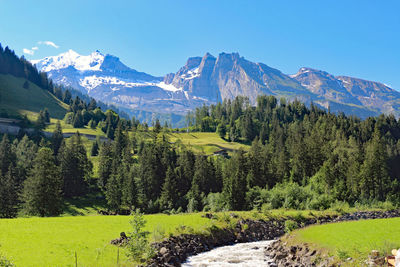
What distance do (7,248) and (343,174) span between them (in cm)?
10253

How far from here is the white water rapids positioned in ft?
114

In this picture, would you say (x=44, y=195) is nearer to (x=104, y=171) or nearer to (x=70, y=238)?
(x=70, y=238)

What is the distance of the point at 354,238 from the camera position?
107 feet

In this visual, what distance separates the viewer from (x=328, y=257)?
30.5m

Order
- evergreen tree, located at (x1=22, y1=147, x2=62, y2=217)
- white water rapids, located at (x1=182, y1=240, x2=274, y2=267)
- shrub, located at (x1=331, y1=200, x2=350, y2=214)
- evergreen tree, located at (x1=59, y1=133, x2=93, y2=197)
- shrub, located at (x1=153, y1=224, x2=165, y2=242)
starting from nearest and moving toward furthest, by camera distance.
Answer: white water rapids, located at (x1=182, y1=240, x2=274, y2=267) < shrub, located at (x1=153, y1=224, x2=165, y2=242) < evergreen tree, located at (x1=22, y1=147, x2=62, y2=217) < shrub, located at (x1=331, y1=200, x2=350, y2=214) < evergreen tree, located at (x1=59, y1=133, x2=93, y2=197)

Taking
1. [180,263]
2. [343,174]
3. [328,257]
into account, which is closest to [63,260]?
[180,263]

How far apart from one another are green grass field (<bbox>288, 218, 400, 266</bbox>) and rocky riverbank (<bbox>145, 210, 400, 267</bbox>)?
5.73ft

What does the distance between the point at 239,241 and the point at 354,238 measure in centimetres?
2005

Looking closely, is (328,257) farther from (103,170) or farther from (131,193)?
(103,170)

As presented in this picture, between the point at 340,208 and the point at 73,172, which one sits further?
the point at 73,172

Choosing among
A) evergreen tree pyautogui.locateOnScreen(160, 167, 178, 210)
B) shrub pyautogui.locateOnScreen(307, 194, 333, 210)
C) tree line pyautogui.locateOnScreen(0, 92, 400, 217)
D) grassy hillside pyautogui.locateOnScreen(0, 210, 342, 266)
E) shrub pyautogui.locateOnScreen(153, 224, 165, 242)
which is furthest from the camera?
evergreen tree pyautogui.locateOnScreen(160, 167, 178, 210)

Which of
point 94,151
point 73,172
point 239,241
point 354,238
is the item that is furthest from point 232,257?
point 94,151

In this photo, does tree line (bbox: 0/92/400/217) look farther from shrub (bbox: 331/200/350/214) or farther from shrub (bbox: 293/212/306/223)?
shrub (bbox: 293/212/306/223)

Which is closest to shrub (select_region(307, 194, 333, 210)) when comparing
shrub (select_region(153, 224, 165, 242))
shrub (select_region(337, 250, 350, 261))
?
shrub (select_region(153, 224, 165, 242))
